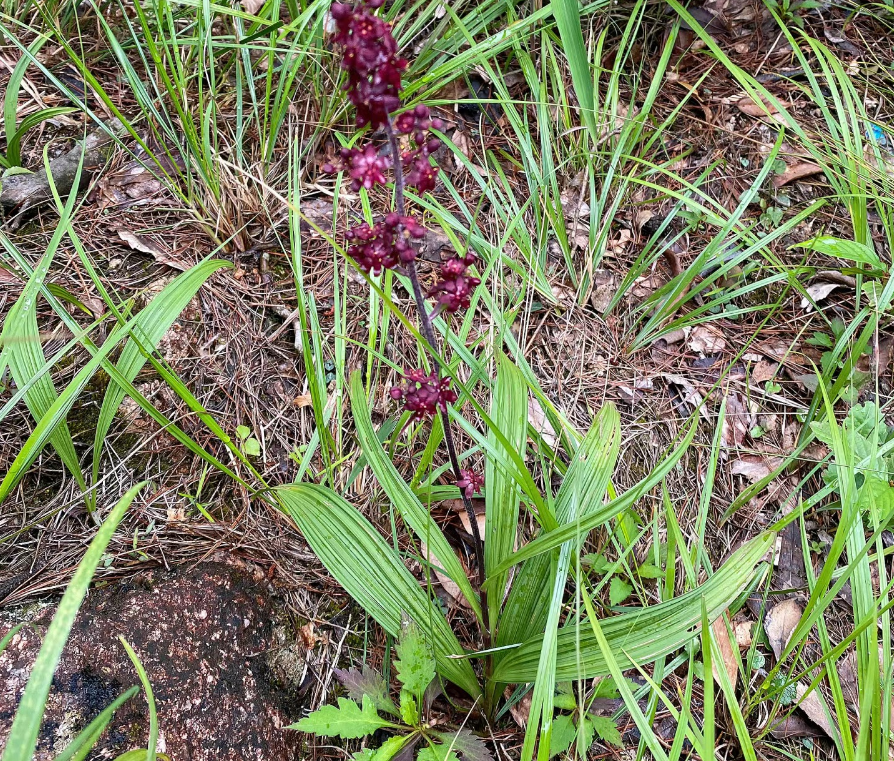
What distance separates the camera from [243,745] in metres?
1.80

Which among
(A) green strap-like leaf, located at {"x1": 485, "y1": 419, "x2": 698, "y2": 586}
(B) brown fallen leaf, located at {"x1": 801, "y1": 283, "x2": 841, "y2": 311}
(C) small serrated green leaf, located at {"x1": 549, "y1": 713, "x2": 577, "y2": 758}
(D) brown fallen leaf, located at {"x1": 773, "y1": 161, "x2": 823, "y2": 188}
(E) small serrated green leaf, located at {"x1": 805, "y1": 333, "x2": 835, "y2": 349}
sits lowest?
(C) small serrated green leaf, located at {"x1": 549, "y1": 713, "x2": 577, "y2": 758}

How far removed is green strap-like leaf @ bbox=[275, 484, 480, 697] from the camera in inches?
72.2

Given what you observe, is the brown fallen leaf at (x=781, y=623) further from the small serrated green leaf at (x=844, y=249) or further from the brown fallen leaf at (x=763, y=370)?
the small serrated green leaf at (x=844, y=249)

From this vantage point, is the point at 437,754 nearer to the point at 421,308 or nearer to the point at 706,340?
the point at 421,308

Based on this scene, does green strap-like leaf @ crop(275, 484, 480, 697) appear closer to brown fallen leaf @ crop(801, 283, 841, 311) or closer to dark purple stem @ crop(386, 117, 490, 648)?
dark purple stem @ crop(386, 117, 490, 648)

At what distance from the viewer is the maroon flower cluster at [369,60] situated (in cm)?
127

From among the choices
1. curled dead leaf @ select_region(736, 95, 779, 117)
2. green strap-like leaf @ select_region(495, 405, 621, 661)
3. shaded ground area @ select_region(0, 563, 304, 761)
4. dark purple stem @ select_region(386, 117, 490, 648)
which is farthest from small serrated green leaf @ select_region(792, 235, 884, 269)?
shaded ground area @ select_region(0, 563, 304, 761)

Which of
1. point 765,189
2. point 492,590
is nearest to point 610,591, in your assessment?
point 492,590

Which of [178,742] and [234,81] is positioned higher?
[234,81]

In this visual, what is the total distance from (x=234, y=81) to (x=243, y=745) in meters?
2.84

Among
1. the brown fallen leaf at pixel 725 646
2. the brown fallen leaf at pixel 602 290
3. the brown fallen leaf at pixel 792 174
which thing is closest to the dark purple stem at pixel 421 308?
the brown fallen leaf at pixel 725 646

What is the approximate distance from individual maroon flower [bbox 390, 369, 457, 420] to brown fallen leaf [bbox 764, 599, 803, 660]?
63.6 inches

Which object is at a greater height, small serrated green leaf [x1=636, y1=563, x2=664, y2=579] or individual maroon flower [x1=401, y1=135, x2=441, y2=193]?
individual maroon flower [x1=401, y1=135, x2=441, y2=193]

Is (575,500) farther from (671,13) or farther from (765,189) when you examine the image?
(671,13)
